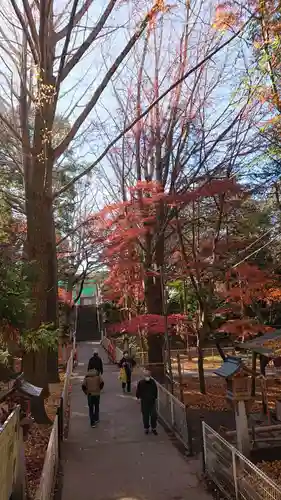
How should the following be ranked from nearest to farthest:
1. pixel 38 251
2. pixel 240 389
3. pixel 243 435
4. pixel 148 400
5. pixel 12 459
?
pixel 12 459, pixel 243 435, pixel 240 389, pixel 148 400, pixel 38 251

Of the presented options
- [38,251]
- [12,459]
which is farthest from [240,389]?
[38,251]

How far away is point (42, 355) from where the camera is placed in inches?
449

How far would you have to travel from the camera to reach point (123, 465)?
8719 mm

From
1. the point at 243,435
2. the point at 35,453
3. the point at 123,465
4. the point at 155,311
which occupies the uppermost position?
the point at 155,311

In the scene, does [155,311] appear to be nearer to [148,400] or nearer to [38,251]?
[148,400]

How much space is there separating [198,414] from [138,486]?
558 centimetres

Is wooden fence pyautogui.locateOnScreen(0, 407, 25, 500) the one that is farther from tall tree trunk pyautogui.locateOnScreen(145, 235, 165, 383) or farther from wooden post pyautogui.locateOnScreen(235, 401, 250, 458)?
tall tree trunk pyautogui.locateOnScreen(145, 235, 165, 383)

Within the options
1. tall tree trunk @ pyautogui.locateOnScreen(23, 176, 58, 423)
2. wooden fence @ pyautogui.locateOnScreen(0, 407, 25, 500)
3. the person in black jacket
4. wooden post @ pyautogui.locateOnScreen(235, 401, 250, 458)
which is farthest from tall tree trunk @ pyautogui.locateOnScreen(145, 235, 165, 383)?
wooden fence @ pyautogui.locateOnScreen(0, 407, 25, 500)

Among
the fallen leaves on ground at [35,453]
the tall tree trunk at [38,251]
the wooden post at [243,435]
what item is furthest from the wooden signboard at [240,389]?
the tall tree trunk at [38,251]

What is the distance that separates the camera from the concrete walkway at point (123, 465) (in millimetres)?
7355

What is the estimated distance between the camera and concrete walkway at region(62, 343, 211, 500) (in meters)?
7.36

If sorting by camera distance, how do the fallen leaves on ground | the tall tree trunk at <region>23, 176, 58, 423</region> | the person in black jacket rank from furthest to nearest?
the tall tree trunk at <region>23, 176, 58, 423</region>
the person in black jacket
the fallen leaves on ground

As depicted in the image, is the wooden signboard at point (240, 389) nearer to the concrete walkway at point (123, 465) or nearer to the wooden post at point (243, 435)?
the wooden post at point (243, 435)

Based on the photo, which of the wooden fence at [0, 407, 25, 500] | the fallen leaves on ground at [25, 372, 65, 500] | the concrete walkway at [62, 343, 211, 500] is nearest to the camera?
the wooden fence at [0, 407, 25, 500]
